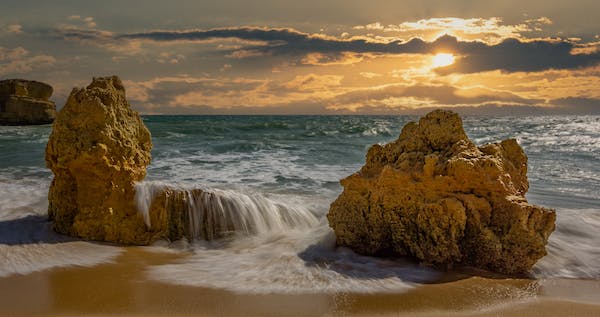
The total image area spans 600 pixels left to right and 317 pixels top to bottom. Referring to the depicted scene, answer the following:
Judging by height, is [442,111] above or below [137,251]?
above

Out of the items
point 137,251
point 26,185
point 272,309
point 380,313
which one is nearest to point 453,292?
point 380,313

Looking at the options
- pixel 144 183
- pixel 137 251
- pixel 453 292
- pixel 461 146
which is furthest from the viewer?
pixel 144 183

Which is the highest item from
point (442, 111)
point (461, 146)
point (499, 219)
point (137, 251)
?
point (442, 111)

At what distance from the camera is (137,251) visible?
4844mm

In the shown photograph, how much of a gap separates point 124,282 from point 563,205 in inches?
256

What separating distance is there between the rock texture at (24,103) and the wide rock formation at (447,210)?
139 ft

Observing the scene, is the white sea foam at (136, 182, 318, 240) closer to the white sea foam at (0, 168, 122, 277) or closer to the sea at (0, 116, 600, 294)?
the sea at (0, 116, 600, 294)

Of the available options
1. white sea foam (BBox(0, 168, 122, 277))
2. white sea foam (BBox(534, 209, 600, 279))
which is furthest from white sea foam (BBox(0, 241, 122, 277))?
white sea foam (BBox(534, 209, 600, 279))

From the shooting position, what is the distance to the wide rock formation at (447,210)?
4.20m

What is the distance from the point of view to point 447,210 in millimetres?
4230

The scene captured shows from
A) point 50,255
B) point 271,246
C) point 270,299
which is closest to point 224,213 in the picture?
point 271,246

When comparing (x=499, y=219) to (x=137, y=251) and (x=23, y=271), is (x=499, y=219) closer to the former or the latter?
(x=137, y=251)

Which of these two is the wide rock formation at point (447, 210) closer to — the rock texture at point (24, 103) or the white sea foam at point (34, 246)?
the white sea foam at point (34, 246)

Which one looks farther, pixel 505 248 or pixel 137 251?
pixel 137 251
